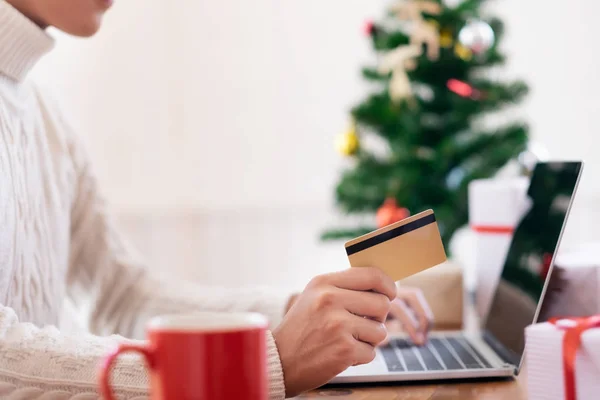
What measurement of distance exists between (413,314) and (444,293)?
0.63 ft

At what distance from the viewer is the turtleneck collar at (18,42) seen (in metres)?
0.91

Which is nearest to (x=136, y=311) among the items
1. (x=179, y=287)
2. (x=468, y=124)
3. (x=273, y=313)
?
(x=179, y=287)

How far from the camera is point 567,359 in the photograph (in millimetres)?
503

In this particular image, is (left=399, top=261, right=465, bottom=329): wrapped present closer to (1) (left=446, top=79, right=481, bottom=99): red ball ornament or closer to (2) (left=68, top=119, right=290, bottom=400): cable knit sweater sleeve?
(2) (left=68, top=119, right=290, bottom=400): cable knit sweater sleeve

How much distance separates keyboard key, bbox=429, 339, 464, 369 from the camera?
78 centimetres

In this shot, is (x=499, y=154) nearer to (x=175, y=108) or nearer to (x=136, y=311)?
(x=136, y=311)

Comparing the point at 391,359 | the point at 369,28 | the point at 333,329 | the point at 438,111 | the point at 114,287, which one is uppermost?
the point at 369,28

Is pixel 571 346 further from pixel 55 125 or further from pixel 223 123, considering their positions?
pixel 223 123

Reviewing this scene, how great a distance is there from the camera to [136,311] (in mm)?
1117

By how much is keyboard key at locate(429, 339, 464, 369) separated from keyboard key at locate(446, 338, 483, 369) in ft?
0.03

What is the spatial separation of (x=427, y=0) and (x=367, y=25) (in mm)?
172

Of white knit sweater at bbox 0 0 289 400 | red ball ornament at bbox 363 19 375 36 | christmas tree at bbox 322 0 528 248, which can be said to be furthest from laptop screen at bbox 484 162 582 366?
red ball ornament at bbox 363 19 375 36

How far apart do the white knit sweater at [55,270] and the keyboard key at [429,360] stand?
231 mm

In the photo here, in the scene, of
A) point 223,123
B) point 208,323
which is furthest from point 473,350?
point 223,123
